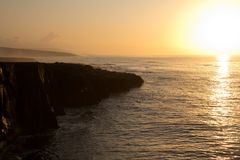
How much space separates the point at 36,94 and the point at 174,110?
20837mm

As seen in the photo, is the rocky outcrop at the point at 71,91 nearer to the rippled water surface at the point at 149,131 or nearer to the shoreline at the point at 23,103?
the rippled water surface at the point at 149,131

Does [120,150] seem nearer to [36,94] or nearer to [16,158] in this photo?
[16,158]

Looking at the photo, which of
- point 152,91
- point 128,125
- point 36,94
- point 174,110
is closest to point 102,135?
point 128,125

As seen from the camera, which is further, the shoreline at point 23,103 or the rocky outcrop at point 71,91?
the rocky outcrop at point 71,91

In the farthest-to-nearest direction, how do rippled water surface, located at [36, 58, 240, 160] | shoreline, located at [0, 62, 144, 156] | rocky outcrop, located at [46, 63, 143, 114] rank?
rocky outcrop, located at [46, 63, 143, 114] < shoreline, located at [0, 62, 144, 156] < rippled water surface, located at [36, 58, 240, 160]

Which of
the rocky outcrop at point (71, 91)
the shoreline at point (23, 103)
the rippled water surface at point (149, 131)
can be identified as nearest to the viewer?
the rippled water surface at point (149, 131)

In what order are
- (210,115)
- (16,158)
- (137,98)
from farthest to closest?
(137,98) → (210,115) → (16,158)

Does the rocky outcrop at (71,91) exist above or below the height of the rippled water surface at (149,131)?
above

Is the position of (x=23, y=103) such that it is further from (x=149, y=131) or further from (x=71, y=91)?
(x=71, y=91)

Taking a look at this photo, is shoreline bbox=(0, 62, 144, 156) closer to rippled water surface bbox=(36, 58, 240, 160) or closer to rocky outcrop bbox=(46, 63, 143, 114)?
rippled water surface bbox=(36, 58, 240, 160)

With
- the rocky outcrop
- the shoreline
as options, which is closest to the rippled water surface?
the rocky outcrop

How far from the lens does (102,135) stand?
34.5 metres

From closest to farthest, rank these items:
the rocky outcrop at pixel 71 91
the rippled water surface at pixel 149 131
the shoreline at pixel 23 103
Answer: the rippled water surface at pixel 149 131 < the shoreline at pixel 23 103 < the rocky outcrop at pixel 71 91

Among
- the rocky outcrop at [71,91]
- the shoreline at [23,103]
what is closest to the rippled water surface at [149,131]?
the rocky outcrop at [71,91]
